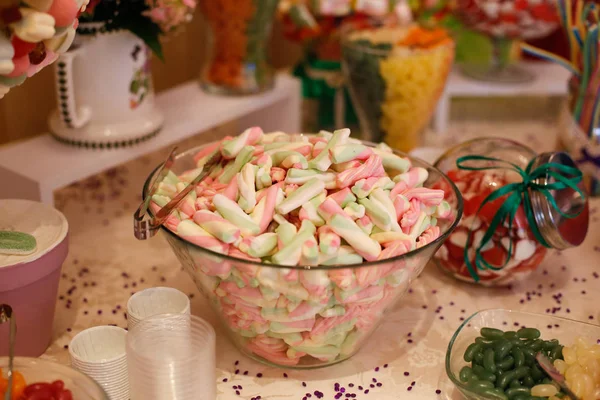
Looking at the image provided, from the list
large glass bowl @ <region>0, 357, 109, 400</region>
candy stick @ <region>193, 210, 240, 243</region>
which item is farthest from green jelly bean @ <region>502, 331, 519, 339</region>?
large glass bowl @ <region>0, 357, 109, 400</region>

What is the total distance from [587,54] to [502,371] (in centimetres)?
65

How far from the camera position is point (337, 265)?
0.72 metres

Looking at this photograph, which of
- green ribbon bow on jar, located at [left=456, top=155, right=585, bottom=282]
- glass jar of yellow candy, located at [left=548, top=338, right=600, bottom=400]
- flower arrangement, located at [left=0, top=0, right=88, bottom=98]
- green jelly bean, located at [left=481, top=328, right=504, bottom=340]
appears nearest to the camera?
flower arrangement, located at [left=0, top=0, right=88, bottom=98]

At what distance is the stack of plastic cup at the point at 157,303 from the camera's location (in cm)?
83

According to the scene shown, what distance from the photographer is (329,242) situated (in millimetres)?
740

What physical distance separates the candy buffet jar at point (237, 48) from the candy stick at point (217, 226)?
62 cm

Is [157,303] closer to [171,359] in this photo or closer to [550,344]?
[171,359]

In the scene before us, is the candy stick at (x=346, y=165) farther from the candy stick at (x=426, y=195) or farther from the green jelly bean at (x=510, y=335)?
the green jelly bean at (x=510, y=335)

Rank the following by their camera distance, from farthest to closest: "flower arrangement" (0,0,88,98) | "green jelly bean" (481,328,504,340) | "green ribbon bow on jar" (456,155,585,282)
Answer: "green ribbon bow on jar" (456,155,585,282)
"green jelly bean" (481,328,504,340)
"flower arrangement" (0,0,88,98)

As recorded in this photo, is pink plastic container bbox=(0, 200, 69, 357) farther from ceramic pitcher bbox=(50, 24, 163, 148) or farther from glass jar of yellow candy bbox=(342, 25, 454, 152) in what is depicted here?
glass jar of yellow candy bbox=(342, 25, 454, 152)

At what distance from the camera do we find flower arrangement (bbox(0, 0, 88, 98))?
64 centimetres

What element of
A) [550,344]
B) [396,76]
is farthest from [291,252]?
[396,76]

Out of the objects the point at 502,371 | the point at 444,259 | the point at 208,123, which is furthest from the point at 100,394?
the point at 208,123

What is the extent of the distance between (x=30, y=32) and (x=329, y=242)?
35 centimetres
